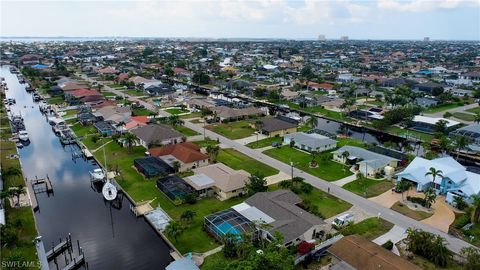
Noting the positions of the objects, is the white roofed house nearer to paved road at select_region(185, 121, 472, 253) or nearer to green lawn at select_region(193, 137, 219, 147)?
paved road at select_region(185, 121, 472, 253)

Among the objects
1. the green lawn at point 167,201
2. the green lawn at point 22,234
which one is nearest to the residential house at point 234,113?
the green lawn at point 167,201

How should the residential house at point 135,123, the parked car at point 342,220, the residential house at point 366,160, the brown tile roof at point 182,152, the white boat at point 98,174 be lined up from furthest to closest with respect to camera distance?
the residential house at point 135,123 → the brown tile roof at point 182,152 → the residential house at point 366,160 → the white boat at point 98,174 → the parked car at point 342,220

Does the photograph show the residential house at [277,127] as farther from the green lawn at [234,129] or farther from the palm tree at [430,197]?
the palm tree at [430,197]

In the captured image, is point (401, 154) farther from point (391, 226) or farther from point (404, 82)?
point (404, 82)

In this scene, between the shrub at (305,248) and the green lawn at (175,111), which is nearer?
the shrub at (305,248)

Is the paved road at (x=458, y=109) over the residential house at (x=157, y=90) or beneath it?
over

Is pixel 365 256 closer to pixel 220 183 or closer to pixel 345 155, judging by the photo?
pixel 220 183

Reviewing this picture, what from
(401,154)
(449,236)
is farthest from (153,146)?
(449,236)
